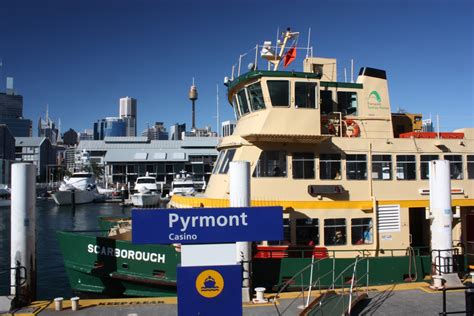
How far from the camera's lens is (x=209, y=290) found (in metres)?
6.63

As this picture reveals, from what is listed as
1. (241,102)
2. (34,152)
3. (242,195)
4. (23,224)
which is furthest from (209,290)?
(34,152)

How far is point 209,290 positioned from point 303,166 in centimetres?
734

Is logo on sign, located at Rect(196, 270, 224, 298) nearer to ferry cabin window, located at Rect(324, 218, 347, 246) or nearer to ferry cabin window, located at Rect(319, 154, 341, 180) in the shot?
ferry cabin window, located at Rect(324, 218, 347, 246)

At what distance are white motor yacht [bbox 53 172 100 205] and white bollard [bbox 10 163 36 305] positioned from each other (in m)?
55.9

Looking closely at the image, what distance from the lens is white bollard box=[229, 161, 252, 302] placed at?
10.3 m

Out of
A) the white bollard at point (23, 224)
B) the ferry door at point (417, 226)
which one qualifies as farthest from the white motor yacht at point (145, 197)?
the white bollard at point (23, 224)

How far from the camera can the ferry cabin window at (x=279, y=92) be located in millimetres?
13258

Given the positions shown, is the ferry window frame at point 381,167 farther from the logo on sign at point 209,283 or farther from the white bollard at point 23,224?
the white bollard at point 23,224

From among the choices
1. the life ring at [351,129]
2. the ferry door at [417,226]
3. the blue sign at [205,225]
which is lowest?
the ferry door at [417,226]

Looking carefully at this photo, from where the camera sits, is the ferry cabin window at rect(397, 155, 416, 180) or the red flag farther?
the red flag

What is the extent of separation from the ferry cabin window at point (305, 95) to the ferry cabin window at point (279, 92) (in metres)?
0.33

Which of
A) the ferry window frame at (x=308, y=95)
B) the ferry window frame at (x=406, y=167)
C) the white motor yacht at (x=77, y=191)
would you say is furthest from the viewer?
the white motor yacht at (x=77, y=191)

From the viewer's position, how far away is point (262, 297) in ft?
32.8

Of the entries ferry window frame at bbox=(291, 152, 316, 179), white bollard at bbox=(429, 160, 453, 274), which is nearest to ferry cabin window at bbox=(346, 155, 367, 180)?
ferry window frame at bbox=(291, 152, 316, 179)
